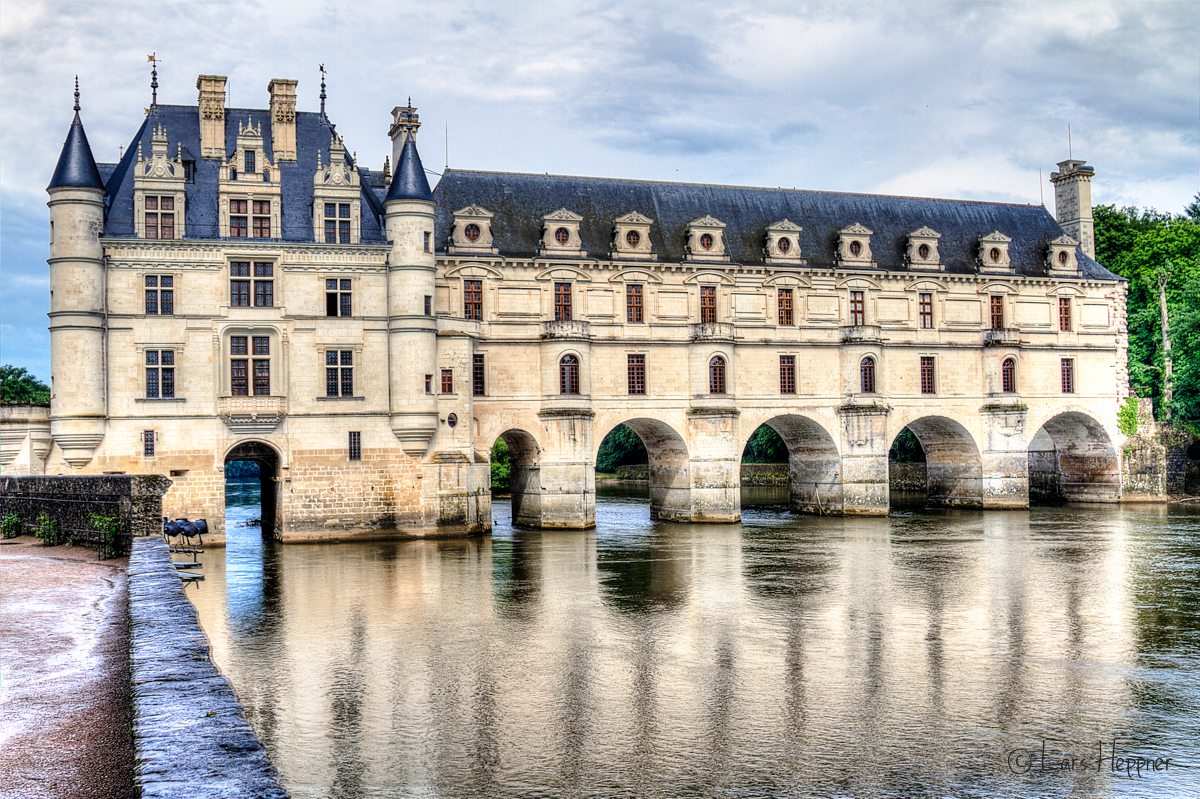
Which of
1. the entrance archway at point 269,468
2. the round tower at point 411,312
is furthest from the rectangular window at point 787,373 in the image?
the entrance archway at point 269,468

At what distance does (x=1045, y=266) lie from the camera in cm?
5300

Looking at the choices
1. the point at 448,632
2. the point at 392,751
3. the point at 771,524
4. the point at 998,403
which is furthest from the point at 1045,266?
the point at 392,751

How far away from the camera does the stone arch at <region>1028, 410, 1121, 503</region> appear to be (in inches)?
2103

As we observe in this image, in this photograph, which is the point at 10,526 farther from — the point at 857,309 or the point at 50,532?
the point at 857,309

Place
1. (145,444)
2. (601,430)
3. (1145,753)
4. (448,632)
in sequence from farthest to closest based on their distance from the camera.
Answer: (601,430), (145,444), (448,632), (1145,753)

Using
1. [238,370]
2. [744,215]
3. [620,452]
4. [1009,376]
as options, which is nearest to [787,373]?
[744,215]

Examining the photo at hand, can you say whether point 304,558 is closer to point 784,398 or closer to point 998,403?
point 784,398

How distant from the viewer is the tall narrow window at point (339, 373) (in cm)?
3969

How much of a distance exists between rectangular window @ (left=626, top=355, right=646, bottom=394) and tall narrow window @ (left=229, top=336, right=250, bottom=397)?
1627 cm

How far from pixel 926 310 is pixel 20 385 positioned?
72591mm

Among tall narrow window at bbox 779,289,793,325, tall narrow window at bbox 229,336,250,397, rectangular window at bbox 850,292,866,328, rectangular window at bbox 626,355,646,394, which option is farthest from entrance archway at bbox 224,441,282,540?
rectangular window at bbox 850,292,866,328

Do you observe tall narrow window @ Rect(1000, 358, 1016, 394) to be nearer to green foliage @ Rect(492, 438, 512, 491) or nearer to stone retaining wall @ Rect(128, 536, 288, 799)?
green foliage @ Rect(492, 438, 512, 491)

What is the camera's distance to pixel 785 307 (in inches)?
1908

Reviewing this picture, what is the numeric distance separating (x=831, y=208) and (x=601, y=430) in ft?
56.0
